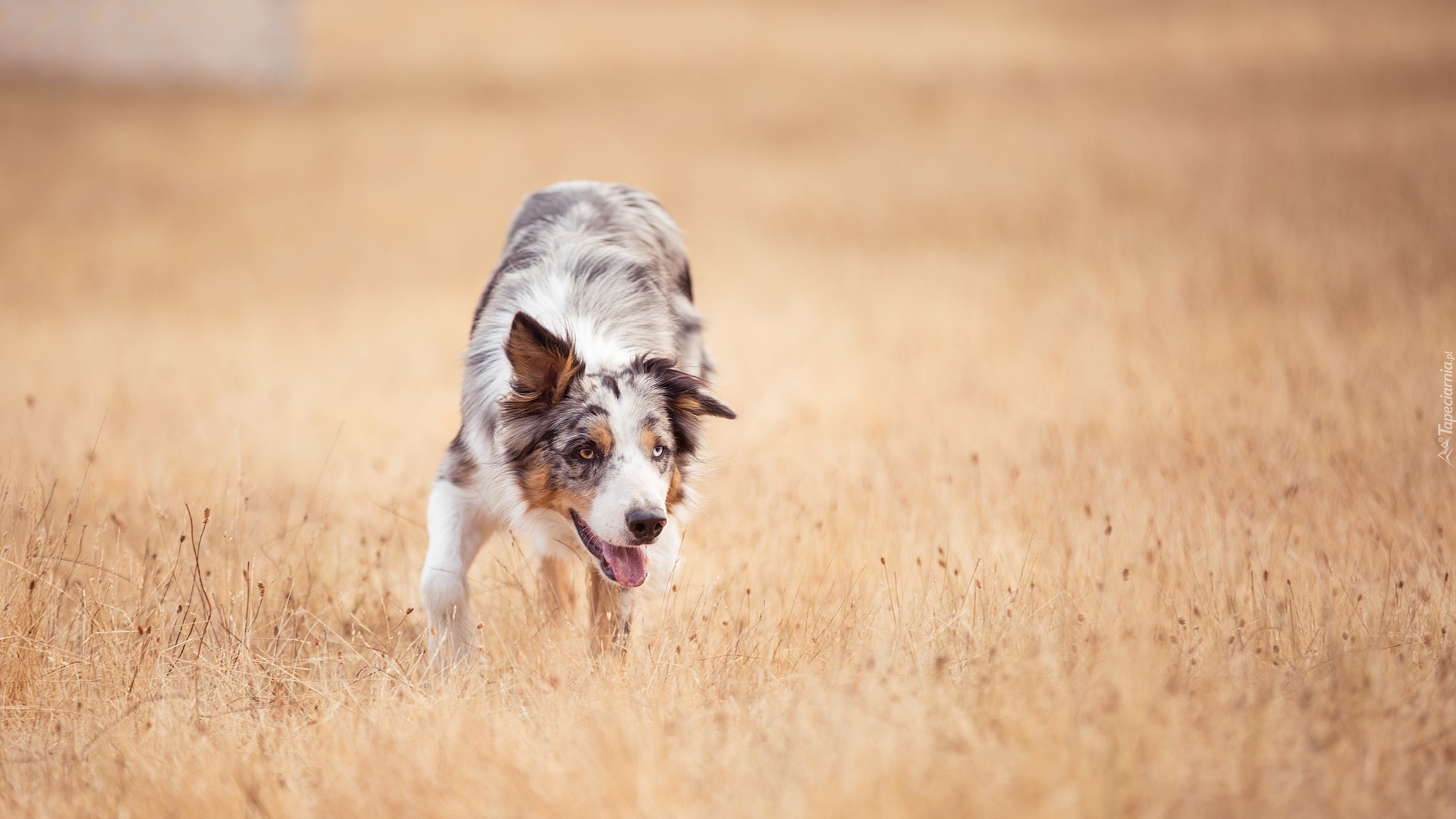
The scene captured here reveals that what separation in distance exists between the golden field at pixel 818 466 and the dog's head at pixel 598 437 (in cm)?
44

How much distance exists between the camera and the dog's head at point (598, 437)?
363 cm

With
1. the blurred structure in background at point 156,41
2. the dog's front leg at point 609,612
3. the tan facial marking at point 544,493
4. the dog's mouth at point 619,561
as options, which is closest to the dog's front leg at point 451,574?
the tan facial marking at point 544,493

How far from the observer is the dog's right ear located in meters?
3.74

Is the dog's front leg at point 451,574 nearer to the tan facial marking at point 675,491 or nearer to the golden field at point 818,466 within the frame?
the golden field at point 818,466

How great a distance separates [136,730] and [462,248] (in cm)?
1081

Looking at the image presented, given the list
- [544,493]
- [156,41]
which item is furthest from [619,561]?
[156,41]

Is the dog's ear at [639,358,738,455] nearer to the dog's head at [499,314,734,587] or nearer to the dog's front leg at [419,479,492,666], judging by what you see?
the dog's head at [499,314,734,587]

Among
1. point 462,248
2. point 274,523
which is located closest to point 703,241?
point 462,248

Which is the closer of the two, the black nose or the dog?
the black nose

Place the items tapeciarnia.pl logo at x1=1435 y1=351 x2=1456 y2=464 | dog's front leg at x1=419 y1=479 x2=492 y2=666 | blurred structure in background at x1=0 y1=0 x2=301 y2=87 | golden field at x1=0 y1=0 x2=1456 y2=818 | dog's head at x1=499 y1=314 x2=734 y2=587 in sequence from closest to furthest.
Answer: golden field at x1=0 y1=0 x2=1456 y2=818, dog's head at x1=499 y1=314 x2=734 y2=587, dog's front leg at x1=419 y1=479 x2=492 y2=666, tapeciarnia.pl logo at x1=1435 y1=351 x2=1456 y2=464, blurred structure in background at x1=0 y1=0 x2=301 y2=87

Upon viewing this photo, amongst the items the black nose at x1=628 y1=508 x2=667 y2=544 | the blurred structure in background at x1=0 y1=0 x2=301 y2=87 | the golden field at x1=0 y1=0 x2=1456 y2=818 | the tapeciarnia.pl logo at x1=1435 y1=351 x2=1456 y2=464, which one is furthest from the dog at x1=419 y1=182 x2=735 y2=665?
the blurred structure in background at x1=0 y1=0 x2=301 y2=87

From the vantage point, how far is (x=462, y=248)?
13633mm

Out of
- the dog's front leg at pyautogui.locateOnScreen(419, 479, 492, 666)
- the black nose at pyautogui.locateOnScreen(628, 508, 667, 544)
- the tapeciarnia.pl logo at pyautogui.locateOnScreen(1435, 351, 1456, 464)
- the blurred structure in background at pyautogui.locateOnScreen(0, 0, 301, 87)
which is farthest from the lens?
the blurred structure in background at pyautogui.locateOnScreen(0, 0, 301, 87)

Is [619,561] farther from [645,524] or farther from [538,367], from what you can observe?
[538,367]
